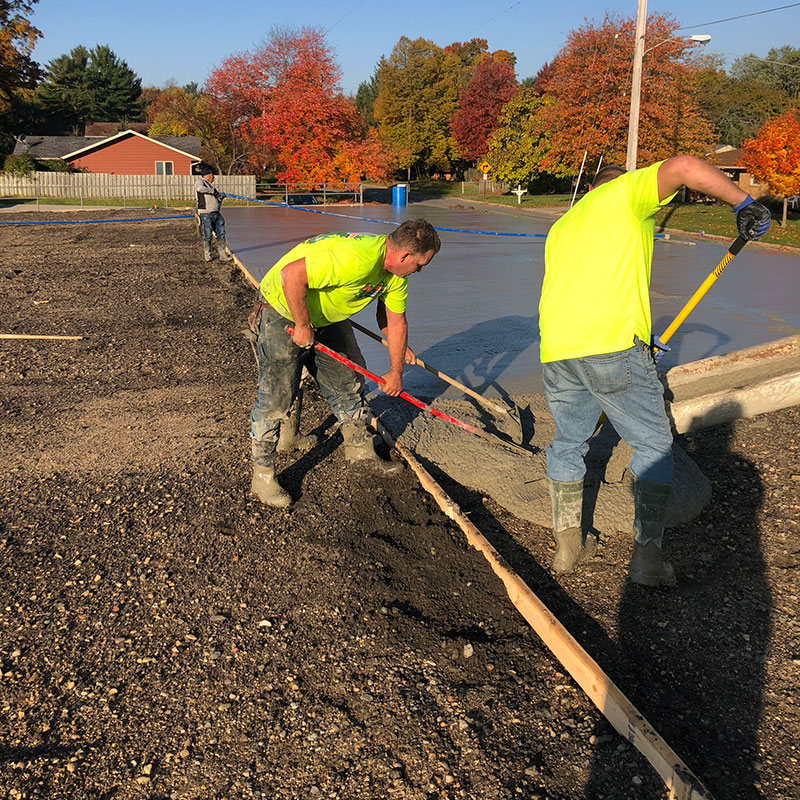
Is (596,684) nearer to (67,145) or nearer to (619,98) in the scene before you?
(619,98)

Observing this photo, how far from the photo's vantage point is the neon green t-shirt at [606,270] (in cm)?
305

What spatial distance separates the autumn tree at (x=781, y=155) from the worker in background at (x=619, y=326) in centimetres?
2192

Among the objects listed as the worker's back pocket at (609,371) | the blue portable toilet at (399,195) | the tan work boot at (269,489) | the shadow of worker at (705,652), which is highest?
the blue portable toilet at (399,195)

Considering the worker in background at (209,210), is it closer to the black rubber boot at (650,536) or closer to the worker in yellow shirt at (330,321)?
the worker in yellow shirt at (330,321)

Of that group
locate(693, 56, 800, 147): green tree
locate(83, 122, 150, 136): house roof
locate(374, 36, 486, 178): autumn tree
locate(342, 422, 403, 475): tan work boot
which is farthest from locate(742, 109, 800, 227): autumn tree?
locate(83, 122, 150, 136): house roof

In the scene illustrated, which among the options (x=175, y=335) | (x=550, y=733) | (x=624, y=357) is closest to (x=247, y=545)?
(x=550, y=733)

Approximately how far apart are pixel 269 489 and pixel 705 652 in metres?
2.42

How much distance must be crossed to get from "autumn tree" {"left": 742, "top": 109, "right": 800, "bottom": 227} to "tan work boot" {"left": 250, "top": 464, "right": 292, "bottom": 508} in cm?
2249

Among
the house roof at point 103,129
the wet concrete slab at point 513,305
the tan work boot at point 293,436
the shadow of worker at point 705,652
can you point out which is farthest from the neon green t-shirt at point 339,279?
the house roof at point 103,129

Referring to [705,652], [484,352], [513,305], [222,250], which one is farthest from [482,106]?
[705,652]

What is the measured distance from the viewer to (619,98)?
27.0 metres

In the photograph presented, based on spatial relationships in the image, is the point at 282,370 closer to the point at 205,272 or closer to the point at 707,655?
the point at 707,655

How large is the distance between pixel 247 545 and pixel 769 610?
8.26 feet

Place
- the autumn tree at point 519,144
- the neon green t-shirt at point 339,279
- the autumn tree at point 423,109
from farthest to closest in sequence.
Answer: the autumn tree at point 423,109 < the autumn tree at point 519,144 < the neon green t-shirt at point 339,279
